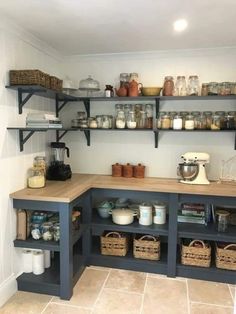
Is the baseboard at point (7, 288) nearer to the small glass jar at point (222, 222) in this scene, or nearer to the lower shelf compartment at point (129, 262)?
the lower shelf compartment at point (129, 262)

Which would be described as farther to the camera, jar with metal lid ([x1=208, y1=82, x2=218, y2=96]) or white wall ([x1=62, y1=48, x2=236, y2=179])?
white wall ([x1=62, y1=48, x2=236, y2=179])

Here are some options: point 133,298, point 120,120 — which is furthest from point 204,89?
point 133,298

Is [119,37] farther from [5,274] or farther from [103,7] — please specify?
[5,274]

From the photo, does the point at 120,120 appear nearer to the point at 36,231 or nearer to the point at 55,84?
the point at 55,84

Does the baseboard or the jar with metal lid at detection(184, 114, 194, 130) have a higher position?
the jar with metal lid at detection(184, 114, 194, 130)

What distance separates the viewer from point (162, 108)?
2912 mm

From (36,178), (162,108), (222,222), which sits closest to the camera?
(36,178)

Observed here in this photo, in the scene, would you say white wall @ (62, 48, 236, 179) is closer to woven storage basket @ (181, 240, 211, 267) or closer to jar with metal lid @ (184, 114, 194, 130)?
jar with metal lid @ (184, 114, 194, 130)

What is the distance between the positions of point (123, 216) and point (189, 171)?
2.57 ft

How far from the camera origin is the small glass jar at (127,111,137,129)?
280cm

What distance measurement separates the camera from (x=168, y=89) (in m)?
2.68

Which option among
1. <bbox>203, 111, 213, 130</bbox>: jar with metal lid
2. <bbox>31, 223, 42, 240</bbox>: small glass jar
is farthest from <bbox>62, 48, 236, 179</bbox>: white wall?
<bbox>31, 223, 42, 240</bbox>: small glass jar

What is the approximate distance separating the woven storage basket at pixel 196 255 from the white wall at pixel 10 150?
1.48 meters

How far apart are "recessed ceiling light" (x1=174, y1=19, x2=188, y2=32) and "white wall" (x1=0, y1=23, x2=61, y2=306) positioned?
126 cm
